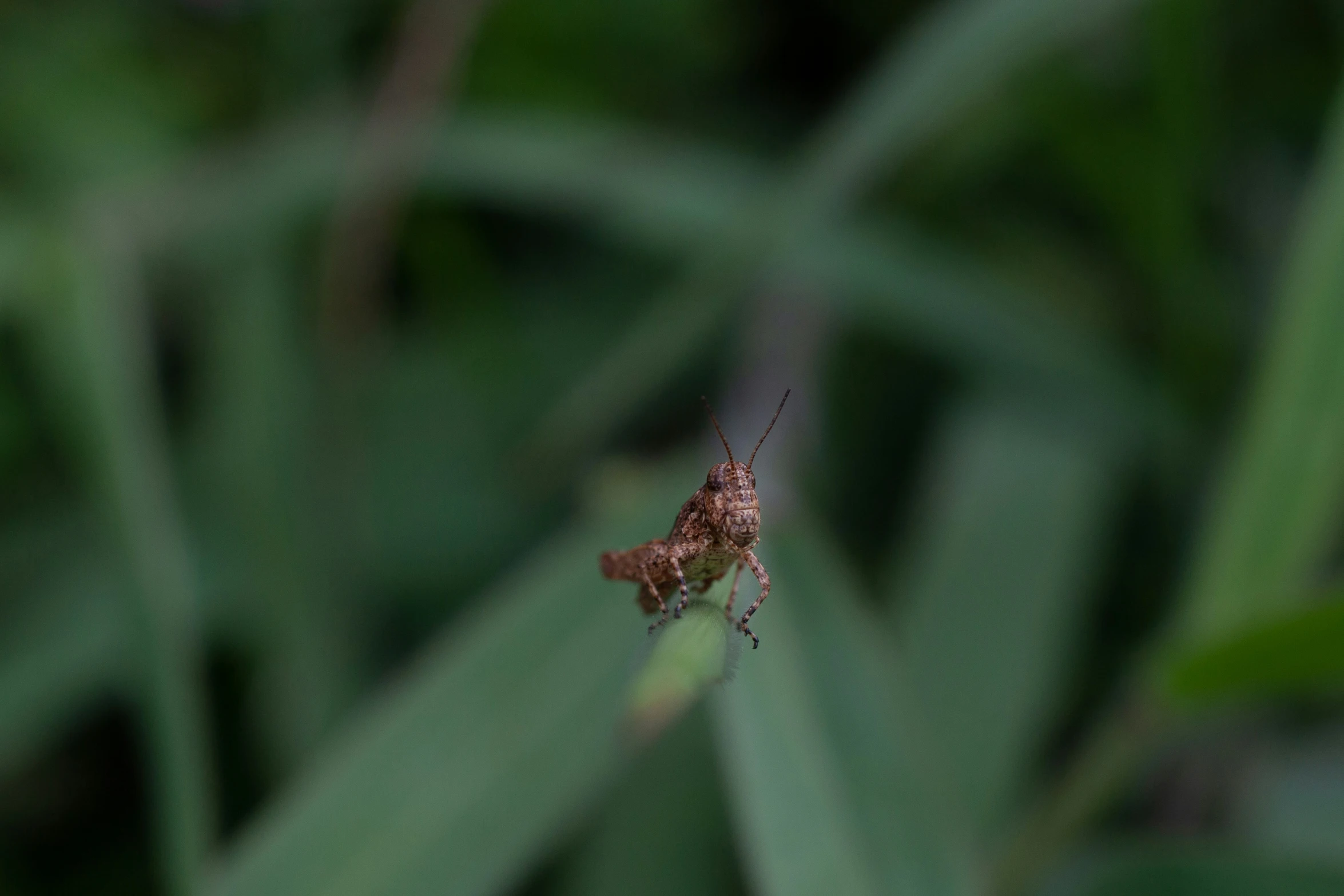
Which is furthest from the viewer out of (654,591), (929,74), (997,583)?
(929,74)

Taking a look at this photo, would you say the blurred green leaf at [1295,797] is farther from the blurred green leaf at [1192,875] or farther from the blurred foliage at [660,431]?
the blurred green leaf at [1192,875]

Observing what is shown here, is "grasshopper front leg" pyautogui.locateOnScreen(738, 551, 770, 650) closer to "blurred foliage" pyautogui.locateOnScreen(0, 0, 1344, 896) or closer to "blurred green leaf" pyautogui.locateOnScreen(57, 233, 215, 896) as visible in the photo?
"blurred foliage" pyautogui.locateOnScreen(0, 0, 1344, 896)

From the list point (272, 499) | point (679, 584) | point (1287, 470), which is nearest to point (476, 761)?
point (679, 584)

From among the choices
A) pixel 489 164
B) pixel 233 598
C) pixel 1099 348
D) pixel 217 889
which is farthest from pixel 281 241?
pixel 1099 348

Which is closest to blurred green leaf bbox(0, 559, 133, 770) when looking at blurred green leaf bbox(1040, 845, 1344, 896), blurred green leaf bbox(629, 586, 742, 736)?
blurred green leaf bbox(629, 586, 742, 736)

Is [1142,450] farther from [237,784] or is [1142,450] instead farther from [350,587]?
[237,784]

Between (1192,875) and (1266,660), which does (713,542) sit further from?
(1192,875)
